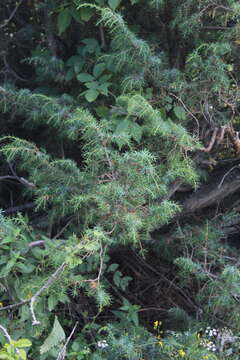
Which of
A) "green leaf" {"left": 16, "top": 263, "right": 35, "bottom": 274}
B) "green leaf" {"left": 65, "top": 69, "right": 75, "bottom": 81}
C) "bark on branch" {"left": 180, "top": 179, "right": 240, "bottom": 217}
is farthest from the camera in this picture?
"bark on branch" {"left": 180, "top": 179, "right": 240, "bottom": 217}

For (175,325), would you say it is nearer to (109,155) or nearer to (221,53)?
(109,155)

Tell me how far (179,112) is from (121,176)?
1.74 feet

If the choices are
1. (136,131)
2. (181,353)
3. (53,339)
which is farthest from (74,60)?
(181,353)

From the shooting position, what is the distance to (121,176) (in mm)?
2129

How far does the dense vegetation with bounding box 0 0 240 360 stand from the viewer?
214cm

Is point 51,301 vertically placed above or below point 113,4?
below

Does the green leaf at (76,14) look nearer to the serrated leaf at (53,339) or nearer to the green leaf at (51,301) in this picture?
the green leaf at (51,301)

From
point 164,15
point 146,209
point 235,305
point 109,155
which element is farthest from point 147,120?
point 235,305

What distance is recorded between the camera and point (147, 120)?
223 cm

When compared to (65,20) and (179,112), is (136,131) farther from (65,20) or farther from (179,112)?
(65,20)

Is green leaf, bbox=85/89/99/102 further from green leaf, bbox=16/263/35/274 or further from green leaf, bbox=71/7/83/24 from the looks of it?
green leaf, bbox=16/263/35/274

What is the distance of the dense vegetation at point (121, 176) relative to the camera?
7.02 feet

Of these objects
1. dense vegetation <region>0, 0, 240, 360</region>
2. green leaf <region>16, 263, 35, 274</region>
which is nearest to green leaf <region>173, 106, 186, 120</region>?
dense vegetation <region>0, 0, 240, 360</region>

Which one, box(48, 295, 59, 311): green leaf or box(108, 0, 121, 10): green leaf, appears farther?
box(108, 0, 121, 10): green leaf
